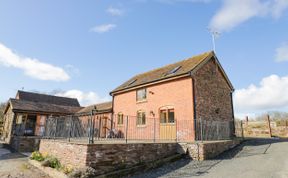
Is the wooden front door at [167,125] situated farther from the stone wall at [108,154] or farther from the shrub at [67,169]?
the shrub at [67,169]

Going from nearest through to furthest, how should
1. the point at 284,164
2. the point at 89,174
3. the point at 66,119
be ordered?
the point at 89,174, the point at 284,164, the point at 66,119

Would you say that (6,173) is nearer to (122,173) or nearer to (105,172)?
(105,172)

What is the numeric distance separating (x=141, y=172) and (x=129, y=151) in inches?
43.6

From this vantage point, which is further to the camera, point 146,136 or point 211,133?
point 146,136

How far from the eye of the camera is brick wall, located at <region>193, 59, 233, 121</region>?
52.9 feet

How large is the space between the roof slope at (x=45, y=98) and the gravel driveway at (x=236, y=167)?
32.5 meters

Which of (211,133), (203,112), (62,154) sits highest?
(203,112)

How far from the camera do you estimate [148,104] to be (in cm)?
1862

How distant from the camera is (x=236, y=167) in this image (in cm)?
981

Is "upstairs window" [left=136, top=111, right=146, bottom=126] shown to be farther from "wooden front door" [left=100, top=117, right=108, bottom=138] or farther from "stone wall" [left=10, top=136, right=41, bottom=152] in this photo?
"stone wall" [left=10, top=136, right=41, bottom=152]

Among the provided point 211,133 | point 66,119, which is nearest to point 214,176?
point 211,133

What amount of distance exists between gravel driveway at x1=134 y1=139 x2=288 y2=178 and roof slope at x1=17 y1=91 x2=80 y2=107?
32514mm

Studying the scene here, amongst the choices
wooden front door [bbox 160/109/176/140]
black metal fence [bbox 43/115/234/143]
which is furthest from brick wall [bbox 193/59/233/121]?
wooden front door [bbox 160/109/176/140]

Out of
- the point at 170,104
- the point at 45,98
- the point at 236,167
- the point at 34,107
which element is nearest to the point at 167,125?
the point at 170,104
